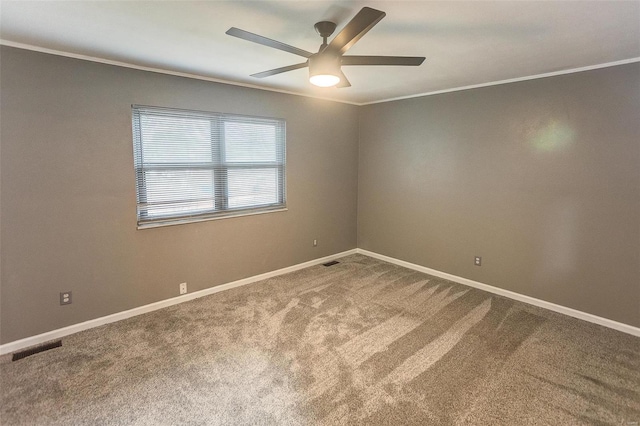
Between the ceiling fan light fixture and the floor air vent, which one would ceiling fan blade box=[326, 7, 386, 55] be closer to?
the ceiling fan light fixture

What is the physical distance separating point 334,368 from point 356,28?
87.9 inches

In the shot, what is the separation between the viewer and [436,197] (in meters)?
4.28

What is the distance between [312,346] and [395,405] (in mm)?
861

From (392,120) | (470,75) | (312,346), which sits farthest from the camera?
(392,120)

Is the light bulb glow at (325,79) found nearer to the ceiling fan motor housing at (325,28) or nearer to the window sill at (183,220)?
the ceiling fan motor housing at (325,28)

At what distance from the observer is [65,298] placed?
9.37 ft

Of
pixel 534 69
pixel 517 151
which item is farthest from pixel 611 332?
pixel 534 69

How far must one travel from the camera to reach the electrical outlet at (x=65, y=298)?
2.84 m

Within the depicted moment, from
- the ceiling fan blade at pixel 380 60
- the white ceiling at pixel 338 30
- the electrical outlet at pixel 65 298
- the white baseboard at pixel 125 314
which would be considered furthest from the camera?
the electrical outlet at pixel 65 298

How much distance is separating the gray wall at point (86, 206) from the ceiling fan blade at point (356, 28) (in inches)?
84.5

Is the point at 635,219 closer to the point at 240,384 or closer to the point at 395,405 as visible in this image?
the point at 395,405

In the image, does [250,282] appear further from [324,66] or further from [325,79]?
[324,66]

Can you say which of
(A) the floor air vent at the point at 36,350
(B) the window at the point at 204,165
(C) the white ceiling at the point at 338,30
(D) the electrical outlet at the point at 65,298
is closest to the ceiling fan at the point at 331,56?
(C) the white ceiling at the point at 338,30

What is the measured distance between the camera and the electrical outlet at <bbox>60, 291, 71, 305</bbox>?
9.33ft
